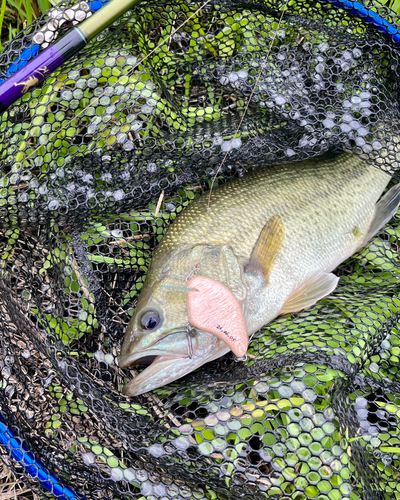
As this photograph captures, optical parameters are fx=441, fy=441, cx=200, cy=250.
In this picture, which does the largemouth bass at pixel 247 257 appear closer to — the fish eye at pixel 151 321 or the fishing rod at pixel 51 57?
the fish eye at pixel 151 321

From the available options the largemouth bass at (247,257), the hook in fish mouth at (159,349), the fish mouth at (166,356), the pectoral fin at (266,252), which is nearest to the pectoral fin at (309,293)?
the largemouth bass at (247,257)

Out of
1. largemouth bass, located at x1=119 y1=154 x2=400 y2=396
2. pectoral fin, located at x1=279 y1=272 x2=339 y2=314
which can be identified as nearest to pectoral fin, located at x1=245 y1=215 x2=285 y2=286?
largemouth bass, located at x1=119 y1=154 x2=400 y2=396

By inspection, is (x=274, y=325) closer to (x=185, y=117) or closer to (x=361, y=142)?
(x=361, y=142)

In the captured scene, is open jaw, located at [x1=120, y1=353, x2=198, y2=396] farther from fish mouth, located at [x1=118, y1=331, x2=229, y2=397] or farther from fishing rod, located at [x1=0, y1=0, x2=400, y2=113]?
fishing rod, located at [x1=0, y1=0, x2=400, y2=113]

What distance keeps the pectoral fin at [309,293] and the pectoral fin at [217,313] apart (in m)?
0.42

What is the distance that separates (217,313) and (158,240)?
2.34 ft

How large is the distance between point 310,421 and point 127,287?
1.23m

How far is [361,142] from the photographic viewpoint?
2520 mm

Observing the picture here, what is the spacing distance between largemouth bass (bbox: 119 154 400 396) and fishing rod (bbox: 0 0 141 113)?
1.01 metres

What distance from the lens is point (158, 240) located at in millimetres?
2686

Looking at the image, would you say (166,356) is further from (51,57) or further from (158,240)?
(51,57)

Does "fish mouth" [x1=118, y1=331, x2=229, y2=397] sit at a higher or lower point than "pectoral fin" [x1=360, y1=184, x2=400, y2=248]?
higher

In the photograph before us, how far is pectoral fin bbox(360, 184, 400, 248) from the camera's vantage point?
2.80m

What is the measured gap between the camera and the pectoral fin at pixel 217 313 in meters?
2.17
